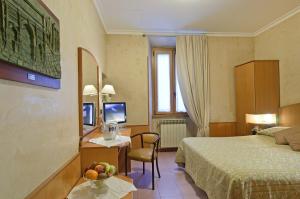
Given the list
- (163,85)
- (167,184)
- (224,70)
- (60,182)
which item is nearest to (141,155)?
(167,184)

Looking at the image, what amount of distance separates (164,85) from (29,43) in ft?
14.0

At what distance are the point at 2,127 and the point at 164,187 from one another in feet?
8.61

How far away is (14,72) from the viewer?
3.11 feet

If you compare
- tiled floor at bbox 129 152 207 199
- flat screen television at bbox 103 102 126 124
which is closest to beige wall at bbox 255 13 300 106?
tiled floor at bbox 129 152 207 199

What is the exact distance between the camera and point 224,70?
15.8 ft

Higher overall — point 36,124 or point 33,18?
point 33,18

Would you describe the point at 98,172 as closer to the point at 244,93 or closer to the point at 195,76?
the point at 195,76

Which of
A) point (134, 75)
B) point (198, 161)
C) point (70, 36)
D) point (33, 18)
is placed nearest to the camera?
point (33, 18)

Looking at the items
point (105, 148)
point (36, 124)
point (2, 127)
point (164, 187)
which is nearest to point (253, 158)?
point (164, 187)

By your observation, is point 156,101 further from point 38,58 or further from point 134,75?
point 38,58

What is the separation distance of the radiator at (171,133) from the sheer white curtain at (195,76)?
456 millimetres

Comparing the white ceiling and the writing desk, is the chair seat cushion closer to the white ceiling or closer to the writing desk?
the writing desk

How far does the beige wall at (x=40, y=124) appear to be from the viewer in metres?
0.91

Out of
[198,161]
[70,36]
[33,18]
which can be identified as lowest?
[198,161]
